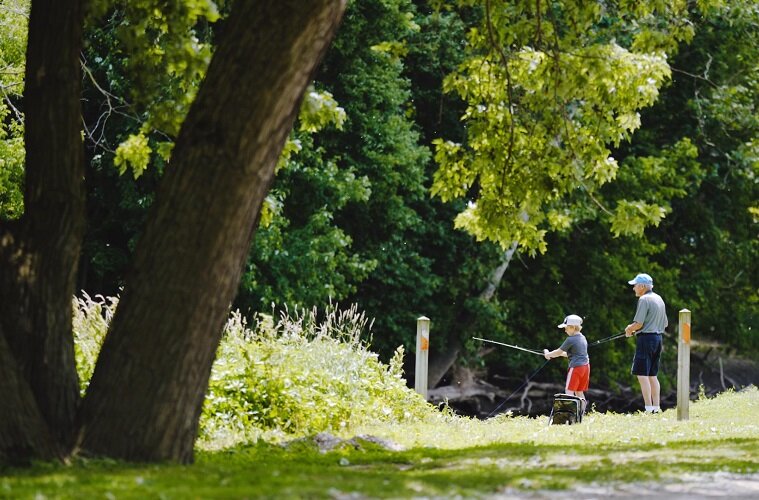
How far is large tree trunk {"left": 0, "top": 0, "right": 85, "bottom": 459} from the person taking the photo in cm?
814

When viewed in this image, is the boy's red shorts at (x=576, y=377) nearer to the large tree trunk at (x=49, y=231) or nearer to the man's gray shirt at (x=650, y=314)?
the man's gray shirt at (x=650, y=314)

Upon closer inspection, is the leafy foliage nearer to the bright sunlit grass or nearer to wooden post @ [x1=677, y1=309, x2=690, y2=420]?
the bright sunlit grass

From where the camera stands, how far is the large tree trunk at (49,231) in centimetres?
814

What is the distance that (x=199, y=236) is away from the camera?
7.80 metres

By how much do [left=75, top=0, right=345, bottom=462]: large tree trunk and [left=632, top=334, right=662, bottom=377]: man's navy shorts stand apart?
10.4 m

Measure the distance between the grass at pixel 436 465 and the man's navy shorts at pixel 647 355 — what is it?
2531mm

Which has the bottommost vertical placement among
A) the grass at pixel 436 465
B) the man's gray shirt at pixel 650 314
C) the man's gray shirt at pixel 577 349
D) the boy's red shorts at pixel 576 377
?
the grass at pixel 436 465

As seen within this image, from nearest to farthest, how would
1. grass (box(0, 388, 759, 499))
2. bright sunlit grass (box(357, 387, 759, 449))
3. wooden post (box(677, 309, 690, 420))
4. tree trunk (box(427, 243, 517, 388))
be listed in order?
1. grass (box(0, 388, 759, 499))
2. bright sunlit grass (box(357, 387, 759, 449))
3. wooden post (box(677, 309, 690, 420))
4. tree trunk (box(427, 243, 517, 388))

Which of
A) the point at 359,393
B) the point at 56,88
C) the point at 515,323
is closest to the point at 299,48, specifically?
the point at 56,88

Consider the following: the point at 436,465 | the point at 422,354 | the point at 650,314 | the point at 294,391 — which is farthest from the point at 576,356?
the point at 436,465

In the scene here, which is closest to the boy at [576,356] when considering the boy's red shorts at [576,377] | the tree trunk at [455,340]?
the boy's red shorts at [576,377]

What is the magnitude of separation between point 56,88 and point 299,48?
176cm

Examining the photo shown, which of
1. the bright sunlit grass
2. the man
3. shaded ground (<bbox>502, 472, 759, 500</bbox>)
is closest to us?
shaded ground (<bbox>502, 472, 759, 500</bbox>)

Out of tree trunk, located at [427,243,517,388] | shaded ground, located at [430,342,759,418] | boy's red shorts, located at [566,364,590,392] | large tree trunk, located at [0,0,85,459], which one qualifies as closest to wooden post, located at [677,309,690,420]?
boy's red shorts, located at [566,364,590,392]
